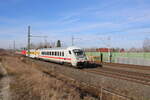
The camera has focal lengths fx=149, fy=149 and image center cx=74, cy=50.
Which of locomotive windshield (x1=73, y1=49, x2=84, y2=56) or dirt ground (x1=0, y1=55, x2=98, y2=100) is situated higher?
locomotive windshield (x1=73, y1=49, x2=84, y2=56)

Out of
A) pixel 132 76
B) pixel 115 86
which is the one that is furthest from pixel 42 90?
pixel 132 76

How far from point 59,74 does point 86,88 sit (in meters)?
6.59

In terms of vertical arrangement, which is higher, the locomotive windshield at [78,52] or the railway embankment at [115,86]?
the locomotive windshield at [78,52]

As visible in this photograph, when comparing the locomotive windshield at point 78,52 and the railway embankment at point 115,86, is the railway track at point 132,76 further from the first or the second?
the locomotive windshield at point 78,52

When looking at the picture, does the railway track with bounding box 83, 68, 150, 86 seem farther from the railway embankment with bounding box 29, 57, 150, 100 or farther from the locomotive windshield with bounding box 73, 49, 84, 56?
the locomotive windshield with bounding box 73, 49, 84, 56

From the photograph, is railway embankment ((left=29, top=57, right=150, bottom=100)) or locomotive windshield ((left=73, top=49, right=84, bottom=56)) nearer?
railway embankment ((left=29, top=57, right=150, bottom=100))

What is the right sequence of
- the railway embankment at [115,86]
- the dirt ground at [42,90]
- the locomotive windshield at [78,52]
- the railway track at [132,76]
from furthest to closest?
the locomotive windshield at [78,52], the railway track at [132,76], the railway embankment at [115,86], the dirt ground at [42,90]

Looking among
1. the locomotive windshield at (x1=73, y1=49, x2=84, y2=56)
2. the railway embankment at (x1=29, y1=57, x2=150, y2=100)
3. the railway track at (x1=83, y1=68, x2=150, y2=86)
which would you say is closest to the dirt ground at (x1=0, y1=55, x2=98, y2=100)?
the railway embankment at (x1=29, y1=57, x2=150, y2=100)

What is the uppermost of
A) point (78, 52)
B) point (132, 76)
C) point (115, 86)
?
point (78, 52)

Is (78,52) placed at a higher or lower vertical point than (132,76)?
higher

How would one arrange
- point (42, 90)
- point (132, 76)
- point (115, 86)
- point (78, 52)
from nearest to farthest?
point (42, 90)
point (115, 86)
point (132, 76)
point (78, 52)

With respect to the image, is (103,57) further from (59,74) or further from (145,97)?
(145,97)

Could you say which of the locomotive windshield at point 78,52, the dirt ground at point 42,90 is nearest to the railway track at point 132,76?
the dirt ground at point 42,90

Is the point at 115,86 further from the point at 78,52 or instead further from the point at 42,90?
the point at 78,52
